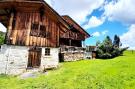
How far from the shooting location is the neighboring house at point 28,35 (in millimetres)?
24469

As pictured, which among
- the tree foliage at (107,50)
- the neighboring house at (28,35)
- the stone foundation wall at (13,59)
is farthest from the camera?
the tree foliage at (107,50)

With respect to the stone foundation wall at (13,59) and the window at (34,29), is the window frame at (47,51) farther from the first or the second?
the stone foundation wall at (13,59)

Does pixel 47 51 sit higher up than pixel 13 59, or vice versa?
pixel 47 51

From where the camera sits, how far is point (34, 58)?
86.4 feet

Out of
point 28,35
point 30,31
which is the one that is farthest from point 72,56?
point 28,35

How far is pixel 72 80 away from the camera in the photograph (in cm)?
1923

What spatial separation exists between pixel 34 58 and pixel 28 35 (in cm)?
321

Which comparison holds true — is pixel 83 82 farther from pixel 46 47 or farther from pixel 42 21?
pixel 42 21

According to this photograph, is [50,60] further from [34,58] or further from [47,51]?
[34,58]

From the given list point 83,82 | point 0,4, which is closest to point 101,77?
point 83,82

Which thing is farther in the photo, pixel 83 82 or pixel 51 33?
pixel 51 33

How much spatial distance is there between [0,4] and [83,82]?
1476cm

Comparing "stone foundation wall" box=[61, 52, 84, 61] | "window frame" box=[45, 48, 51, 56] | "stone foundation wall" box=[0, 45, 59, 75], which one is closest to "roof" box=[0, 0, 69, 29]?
"stone foundation wall" box=[0, 45, 59, 75]

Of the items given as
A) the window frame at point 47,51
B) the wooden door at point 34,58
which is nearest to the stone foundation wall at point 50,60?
the window frame at point 47,51
